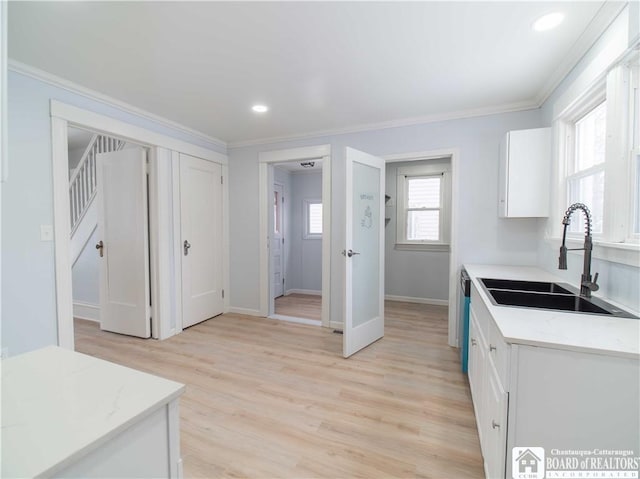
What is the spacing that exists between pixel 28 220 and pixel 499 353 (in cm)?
319

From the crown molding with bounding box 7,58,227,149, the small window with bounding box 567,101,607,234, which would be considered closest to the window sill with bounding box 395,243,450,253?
the small window with bounding box 567,101,607,234

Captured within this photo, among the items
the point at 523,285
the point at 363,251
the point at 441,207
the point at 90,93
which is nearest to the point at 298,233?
the point at 441,207

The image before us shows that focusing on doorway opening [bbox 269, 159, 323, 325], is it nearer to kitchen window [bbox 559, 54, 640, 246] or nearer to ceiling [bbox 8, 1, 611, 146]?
ceiling [bbox 8, 1, 611, 146]

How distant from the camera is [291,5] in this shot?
1.61 meters

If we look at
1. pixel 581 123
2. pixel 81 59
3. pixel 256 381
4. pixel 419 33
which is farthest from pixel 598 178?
pixel 81 59

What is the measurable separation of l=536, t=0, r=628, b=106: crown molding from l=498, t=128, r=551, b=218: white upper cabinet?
1.22 ft

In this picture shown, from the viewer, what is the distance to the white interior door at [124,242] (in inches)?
131

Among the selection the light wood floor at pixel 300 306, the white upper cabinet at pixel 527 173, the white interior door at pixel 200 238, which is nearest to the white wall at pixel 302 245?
the light wood floor at pixel 300 306

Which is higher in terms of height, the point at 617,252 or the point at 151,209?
the point at 151,209

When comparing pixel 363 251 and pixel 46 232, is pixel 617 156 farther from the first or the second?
pixel 46 232

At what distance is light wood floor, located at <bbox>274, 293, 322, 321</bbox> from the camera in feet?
14.5

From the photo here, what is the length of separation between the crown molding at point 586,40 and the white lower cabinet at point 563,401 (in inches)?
72.9

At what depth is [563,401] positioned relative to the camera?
1.05 m

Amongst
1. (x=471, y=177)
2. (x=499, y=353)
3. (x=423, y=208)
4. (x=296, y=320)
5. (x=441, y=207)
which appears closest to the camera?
(x=499, y=353)
